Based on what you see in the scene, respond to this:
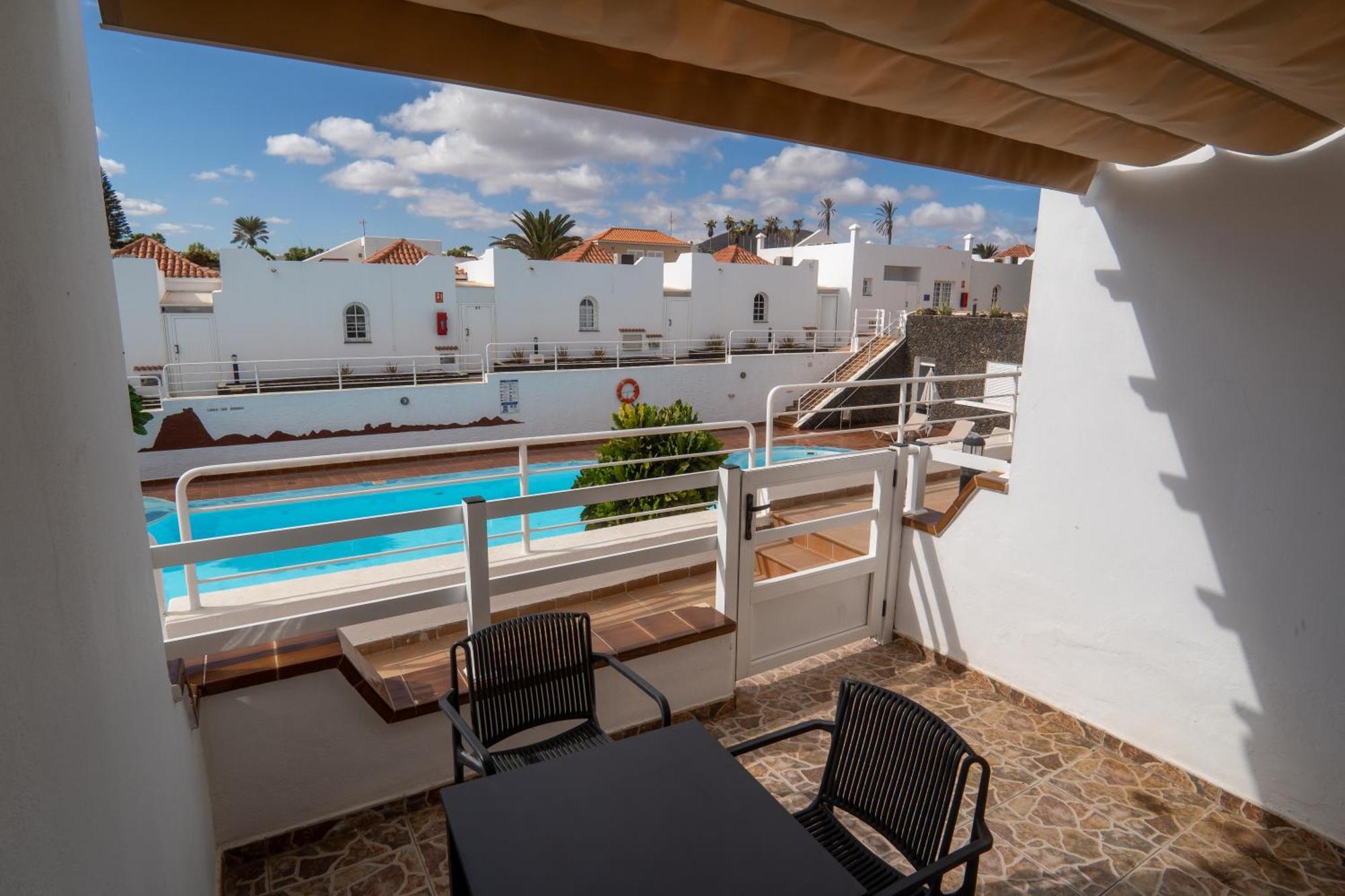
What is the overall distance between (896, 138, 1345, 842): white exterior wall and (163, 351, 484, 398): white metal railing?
12.9 m

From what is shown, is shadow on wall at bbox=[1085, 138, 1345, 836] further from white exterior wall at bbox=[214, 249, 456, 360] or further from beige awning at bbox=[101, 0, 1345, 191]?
white exterior wall at bbox=[214, 249, 456, 360]

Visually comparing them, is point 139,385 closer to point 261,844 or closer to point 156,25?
point 261,844

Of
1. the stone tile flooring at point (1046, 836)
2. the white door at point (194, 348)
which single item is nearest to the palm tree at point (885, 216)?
the white door at point (194, 348)

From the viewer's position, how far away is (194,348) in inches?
591

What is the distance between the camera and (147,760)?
1.63 meters

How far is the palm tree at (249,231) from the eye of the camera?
4062 centimetres

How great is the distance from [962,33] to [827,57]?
1.14 ft

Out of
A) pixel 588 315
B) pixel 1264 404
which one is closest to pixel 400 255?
pixel 588 315

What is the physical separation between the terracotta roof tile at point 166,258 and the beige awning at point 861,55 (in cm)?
1898

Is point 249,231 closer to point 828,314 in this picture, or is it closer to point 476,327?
point 476,327

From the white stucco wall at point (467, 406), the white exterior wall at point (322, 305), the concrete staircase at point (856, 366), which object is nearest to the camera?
the white stucco wall at point (467, 406)

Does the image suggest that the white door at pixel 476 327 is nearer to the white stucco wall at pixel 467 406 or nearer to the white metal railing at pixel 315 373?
the white metal railing at pixel 315 373

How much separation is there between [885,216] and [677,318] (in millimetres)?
47491

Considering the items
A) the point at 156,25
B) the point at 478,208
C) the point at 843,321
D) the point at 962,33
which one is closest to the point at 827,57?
the point at 962,33
